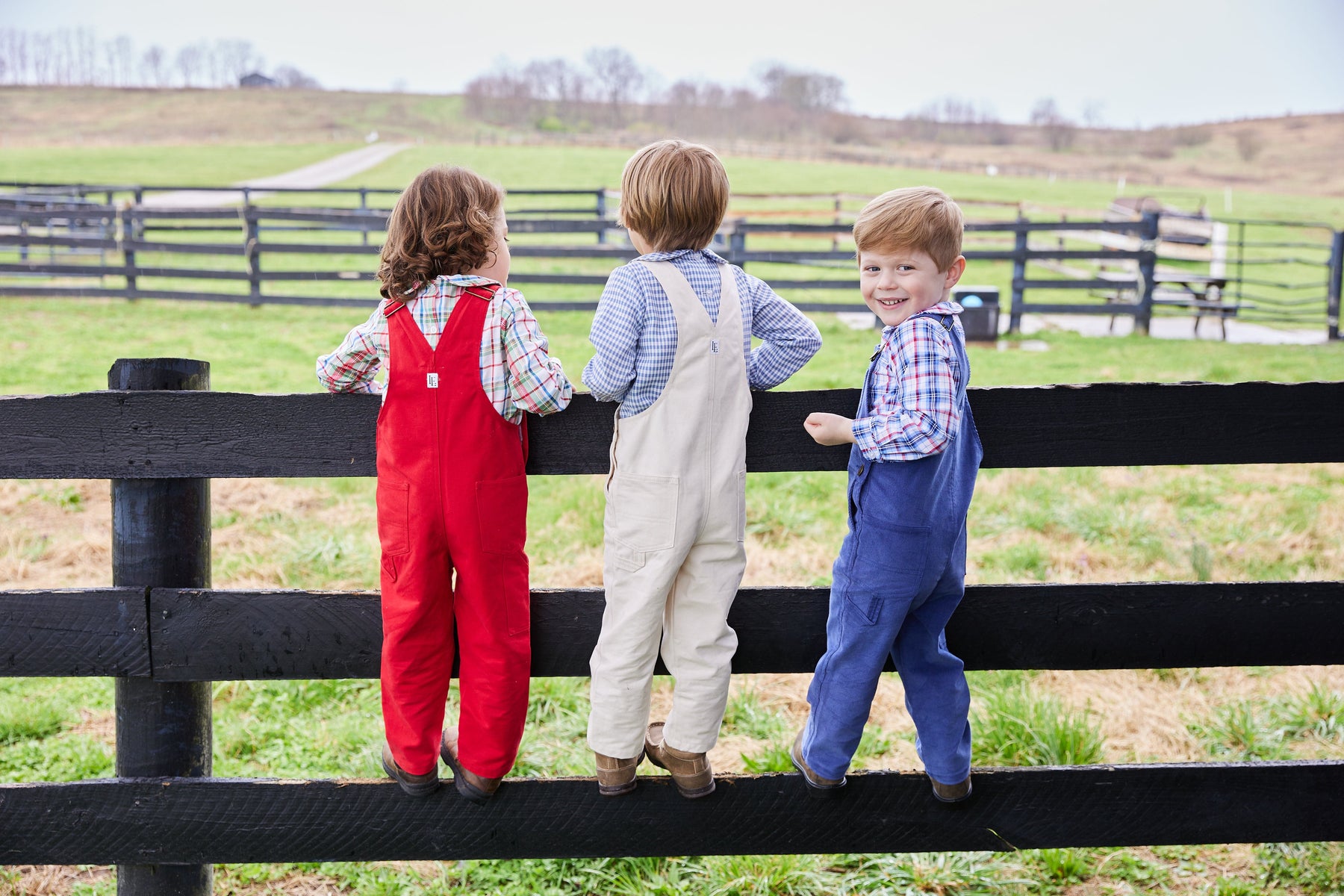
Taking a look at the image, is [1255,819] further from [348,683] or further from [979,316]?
[979,316]

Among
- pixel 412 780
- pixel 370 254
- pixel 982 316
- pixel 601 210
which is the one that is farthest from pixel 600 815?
pixel 601 210

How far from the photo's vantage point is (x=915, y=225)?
179cm

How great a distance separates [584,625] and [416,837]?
0.57m

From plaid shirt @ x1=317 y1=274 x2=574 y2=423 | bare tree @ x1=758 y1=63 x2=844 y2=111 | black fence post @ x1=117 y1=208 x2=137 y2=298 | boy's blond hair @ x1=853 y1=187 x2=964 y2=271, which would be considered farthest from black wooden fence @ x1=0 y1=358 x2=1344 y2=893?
bare tree @ x1=758 y1=63 x2=844 y2=111

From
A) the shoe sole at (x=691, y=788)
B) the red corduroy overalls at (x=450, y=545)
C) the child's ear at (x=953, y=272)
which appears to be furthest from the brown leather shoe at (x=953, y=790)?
the child's ear at (x=953, y=272)

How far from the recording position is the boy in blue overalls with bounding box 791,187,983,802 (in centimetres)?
179

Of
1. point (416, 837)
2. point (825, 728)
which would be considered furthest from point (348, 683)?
point (825, 728)

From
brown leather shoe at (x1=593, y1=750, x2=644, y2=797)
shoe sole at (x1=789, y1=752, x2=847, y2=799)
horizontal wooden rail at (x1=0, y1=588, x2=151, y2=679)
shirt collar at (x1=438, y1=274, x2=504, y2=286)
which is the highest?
shirt collar at (x1=438, y1=274, x2=504, y2=286)

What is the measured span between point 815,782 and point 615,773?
412 mm

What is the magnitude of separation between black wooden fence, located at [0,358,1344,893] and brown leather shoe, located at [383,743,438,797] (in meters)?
0.05

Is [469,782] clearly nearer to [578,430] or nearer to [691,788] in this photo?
[691,788]

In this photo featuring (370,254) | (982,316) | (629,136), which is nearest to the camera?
(982,316)

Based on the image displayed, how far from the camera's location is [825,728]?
2010mm

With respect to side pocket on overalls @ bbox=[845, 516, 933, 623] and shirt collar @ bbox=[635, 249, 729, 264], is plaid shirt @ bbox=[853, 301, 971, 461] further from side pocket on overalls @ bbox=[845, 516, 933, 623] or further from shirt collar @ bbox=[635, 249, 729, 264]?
shirt collar @ bbox=[635, 249, 729, 264]
